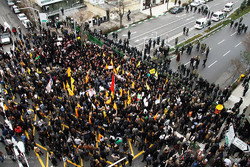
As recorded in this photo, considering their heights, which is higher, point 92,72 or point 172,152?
point 92,72

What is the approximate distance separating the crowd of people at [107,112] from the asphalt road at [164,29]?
9.68m

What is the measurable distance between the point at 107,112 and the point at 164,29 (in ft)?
77.3

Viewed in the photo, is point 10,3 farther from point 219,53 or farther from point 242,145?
point 242,145

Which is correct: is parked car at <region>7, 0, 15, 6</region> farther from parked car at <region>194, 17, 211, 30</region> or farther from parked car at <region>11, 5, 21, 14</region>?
parked car at <region>194, 17, 211, 30</region>

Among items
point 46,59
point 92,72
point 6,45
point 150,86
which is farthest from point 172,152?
point 6,45

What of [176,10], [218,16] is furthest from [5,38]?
[218,16]

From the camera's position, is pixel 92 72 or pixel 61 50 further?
pixel 61 50

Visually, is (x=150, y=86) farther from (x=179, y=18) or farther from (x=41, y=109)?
(x=179, y=18)

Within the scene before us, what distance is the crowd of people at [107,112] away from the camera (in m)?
13.4

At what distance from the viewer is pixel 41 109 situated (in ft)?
53.5

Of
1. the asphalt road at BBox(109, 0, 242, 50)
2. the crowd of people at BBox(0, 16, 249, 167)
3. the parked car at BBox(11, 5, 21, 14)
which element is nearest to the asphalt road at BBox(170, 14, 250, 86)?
the asphalt road at BBox(109, 0, 242, 50)

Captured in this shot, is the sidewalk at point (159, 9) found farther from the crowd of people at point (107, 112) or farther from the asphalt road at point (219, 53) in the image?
the crowd of people at point (107, 112)

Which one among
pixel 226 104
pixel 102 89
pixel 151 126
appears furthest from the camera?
pixel 226 104

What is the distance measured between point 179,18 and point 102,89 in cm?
2720
